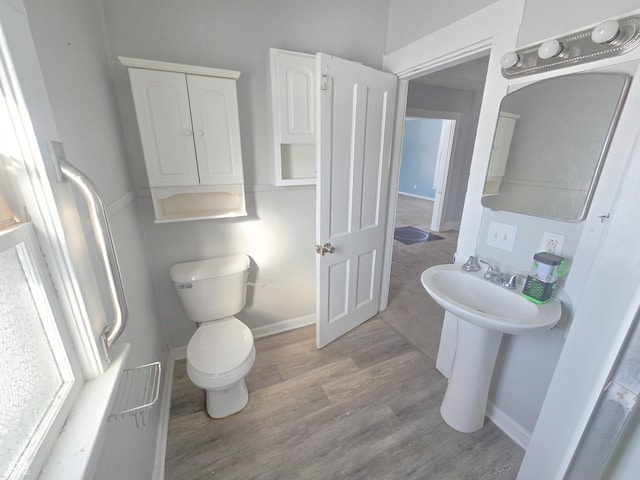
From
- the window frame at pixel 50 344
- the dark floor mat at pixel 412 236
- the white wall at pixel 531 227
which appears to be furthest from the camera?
the dark floor mat at pixel 412 236

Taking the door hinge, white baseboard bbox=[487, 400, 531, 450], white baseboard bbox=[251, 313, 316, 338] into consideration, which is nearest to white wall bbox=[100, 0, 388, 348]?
white baseboard bbox=[251, 313, 316, 338]

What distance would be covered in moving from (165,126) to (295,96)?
746 millimetres

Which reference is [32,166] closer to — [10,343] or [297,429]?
[10,343]

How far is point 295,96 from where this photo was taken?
162 centimetres

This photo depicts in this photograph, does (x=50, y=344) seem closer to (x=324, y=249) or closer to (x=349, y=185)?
(x=324, y=249)

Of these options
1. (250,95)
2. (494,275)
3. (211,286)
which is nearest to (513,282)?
(494,275)

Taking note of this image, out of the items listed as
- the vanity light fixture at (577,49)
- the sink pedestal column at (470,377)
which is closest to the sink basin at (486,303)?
the sink pedestal column at (470,377)

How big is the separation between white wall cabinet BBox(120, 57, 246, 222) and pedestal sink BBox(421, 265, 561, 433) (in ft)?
4.12

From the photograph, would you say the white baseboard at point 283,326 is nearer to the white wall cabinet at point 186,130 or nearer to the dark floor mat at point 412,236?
the white wall cabinet at point 186,130

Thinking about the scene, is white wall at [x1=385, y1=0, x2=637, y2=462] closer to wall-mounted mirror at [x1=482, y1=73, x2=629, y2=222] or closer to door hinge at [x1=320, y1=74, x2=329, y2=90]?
wall-mounted mirror at [x1=482, y1=73, x2=629, y2=222]

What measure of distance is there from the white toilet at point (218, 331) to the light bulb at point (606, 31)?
6.08ft

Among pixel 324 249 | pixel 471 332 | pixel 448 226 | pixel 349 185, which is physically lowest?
pixel 448 226

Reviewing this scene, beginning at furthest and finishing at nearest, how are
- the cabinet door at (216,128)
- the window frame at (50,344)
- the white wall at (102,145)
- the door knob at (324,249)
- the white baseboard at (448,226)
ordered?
the white baseboard at (448,226) → the door knob at (324,249) → the cabinet door at (216,128) → the white wall at (102,145) → the window frame at (50,344)

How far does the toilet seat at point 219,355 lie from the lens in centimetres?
134
